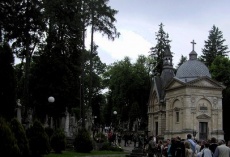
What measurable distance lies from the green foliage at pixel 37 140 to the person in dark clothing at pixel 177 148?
322 inches

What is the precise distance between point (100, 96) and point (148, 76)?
10.8 metres

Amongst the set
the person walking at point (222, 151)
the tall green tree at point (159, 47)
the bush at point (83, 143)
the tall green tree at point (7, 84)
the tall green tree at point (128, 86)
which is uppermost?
the tall green tree at point (159, 47)

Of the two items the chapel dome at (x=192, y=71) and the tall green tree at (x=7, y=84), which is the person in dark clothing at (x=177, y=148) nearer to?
the tall green tree at (x=7, y=84)

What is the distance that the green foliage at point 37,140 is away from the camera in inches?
866

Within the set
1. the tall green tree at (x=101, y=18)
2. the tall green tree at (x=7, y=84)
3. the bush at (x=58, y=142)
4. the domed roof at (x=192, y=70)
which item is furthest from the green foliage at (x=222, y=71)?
the tall green tree at (x=7, y=84)

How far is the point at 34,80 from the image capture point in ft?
122

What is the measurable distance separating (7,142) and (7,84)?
4.80 metres

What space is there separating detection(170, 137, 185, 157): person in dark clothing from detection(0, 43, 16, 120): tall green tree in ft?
29.9

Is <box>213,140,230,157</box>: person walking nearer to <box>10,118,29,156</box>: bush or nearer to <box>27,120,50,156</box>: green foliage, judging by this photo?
<box>10,118,29,156</box>: bush

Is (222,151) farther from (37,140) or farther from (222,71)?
(222,71)

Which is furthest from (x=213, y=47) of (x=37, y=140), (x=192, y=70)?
(x=37, y=140)

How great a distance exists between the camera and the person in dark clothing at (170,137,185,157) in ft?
54.9

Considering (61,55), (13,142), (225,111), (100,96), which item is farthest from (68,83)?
(100,96)

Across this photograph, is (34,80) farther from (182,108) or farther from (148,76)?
(148,76)
